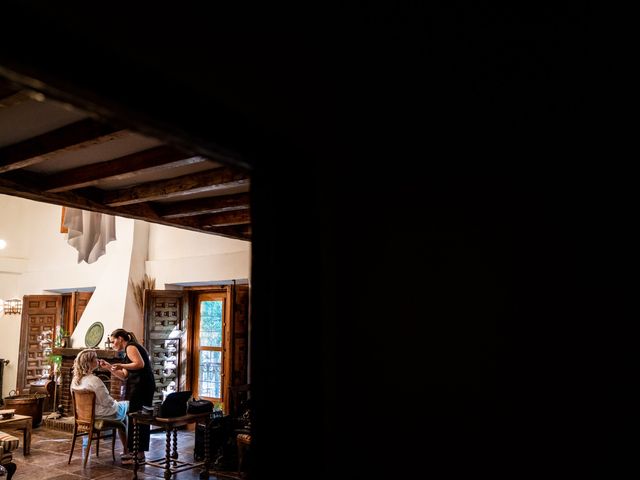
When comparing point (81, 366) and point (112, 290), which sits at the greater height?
point (112, 290)

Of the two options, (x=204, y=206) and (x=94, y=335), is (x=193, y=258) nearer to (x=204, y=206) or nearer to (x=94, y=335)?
(x=94, y=335)

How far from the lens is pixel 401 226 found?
1.63 m

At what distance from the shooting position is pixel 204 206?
4.83 metres

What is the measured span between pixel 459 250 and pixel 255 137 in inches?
28.6

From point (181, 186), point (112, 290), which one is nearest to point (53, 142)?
point (181, 186)

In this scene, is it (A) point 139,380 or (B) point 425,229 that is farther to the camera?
(A) point 139,380

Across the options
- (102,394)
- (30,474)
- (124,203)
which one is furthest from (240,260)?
(30,474)

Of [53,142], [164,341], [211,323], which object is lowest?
[164,341]

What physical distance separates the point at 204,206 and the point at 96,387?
2643 mm

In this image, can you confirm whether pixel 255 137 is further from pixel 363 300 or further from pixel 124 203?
pixel 124 203

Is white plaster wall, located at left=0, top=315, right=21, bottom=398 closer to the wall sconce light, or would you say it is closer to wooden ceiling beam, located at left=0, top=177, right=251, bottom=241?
the wall sconce light

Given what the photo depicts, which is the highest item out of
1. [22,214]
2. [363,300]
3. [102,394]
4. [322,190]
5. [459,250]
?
[22,214]

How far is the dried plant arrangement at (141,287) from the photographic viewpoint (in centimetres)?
841

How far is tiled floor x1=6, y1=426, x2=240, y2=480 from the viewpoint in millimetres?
5211
